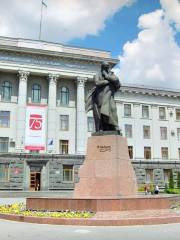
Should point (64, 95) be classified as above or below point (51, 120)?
above

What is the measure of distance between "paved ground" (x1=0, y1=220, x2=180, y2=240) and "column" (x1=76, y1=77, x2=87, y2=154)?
37120 millimetres

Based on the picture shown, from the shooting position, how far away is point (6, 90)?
47.4 m

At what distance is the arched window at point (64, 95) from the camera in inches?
1967

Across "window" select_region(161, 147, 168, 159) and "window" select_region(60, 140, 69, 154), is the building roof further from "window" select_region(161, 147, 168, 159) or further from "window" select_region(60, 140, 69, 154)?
"window" select_region(161, 147, 168, 159)

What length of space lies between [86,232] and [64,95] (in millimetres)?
41737

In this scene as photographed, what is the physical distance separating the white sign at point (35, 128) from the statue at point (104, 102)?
30652 millimetres

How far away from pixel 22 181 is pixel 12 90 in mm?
12234

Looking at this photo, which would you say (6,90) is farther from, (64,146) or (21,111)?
(64,146)

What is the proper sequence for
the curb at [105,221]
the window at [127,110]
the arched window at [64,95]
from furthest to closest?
the window at [127,110], the arched window at [64,95], the curb at [105,221]

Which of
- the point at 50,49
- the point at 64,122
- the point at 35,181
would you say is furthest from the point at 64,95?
the point at 35,181

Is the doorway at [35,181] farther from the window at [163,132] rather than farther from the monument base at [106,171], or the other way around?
the monument base at [106,171]

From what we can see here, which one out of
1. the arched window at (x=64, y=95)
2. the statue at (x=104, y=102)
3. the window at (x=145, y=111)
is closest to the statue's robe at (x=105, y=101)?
the statue at (x=104, y=102)

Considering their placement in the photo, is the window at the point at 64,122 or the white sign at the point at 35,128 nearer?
the white sign at the point at 35,128

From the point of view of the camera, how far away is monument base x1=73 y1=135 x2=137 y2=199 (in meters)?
13.7
